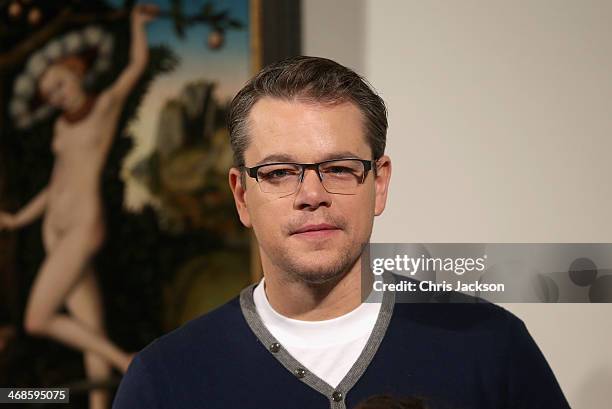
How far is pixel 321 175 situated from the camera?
43.3 inches

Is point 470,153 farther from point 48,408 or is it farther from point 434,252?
point 48,408

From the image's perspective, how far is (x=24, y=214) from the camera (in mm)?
1521

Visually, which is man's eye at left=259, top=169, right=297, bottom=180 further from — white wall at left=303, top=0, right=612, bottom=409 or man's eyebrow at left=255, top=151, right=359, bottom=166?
white wall at left=303, top=0, right=612, bottom=409

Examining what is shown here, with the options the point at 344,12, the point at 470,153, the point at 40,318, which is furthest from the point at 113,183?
the point at 470,153

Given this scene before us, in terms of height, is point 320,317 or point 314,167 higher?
point 314,167

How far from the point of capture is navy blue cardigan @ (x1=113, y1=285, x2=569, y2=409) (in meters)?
1.15

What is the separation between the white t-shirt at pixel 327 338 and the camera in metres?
1.17

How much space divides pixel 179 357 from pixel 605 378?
2.19ft

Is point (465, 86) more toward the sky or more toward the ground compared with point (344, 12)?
more toward the ground

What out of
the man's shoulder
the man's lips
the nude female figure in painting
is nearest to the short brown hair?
the man's lips

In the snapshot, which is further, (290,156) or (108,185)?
(108,185)

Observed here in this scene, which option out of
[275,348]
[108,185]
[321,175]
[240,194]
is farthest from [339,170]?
[108,185]

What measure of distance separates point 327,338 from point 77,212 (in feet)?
1.96

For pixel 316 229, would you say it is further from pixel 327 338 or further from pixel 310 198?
pixel 327 338
